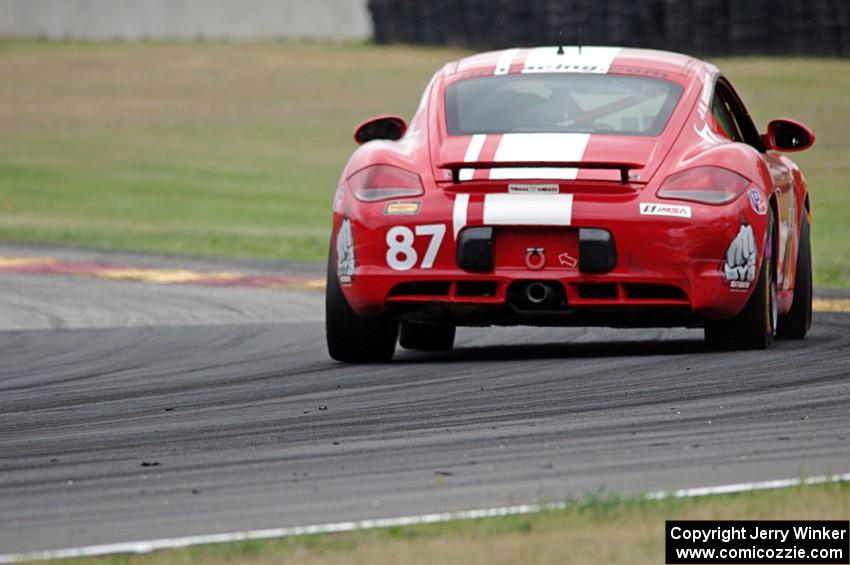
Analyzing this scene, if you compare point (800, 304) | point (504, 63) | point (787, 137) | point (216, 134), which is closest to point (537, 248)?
point (504, 63)

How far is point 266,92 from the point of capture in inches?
1742

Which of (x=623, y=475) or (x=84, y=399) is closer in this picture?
(x=623, y=475)

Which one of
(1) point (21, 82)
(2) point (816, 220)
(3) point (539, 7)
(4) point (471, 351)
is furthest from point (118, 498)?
(1) point (21, 82)

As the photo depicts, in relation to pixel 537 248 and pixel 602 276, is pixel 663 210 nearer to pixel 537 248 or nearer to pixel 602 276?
pixel 602 276

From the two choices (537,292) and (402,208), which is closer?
(537,292)

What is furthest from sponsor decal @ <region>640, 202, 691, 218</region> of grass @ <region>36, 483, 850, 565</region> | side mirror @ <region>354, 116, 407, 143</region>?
grass @ <region>36, 483, 850, 565</region>

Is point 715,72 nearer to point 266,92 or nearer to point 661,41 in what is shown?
point 661,41

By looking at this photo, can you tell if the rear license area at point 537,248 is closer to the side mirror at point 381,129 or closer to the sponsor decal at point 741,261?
the sponsor decal at point 741,261

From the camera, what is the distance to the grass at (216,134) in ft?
73.3

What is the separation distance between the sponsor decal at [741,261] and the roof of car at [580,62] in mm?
1122

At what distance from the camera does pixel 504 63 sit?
8742 millimetres

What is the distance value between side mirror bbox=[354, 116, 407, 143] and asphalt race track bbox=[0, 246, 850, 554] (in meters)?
1.10

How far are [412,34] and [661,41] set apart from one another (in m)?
10.5

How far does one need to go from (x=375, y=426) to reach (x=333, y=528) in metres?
1.81
